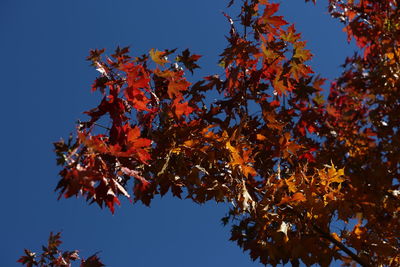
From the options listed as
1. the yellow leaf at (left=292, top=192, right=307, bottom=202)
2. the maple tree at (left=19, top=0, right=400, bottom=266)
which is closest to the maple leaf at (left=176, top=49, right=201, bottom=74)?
the maple tree at (left=19, top=0, right=400, bottom=266)

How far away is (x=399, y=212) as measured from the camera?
4.57 metres

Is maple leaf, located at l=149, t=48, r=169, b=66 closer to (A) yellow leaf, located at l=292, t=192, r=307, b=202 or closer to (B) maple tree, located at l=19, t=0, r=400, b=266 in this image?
(B) maple tree, located at l=19, t=0, r=400, b=266

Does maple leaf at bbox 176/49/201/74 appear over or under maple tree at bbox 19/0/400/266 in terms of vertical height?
over

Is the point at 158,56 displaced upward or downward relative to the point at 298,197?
upward

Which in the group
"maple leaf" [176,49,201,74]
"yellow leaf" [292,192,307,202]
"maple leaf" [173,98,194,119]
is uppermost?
"maple leaf" [176,49,201,74]

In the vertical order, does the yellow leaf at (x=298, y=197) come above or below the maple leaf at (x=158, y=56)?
below

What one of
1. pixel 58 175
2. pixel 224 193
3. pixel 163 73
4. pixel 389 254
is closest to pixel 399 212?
pixel 389 254

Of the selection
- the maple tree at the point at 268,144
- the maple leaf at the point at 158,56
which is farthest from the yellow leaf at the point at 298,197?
the maple leaf at the point at 158,56

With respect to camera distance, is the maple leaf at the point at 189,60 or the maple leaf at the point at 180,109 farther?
the maple leaf at the point at 189,60

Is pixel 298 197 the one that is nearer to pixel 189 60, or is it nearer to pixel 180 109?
pixel 180 109

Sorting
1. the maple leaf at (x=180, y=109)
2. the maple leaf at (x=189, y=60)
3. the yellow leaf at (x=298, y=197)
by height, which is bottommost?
the yellow leaf at (x=298, y=197)

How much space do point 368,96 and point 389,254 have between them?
5.44ft

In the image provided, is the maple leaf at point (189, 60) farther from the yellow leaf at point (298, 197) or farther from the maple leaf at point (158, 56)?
the yellow leaf at point (298, 197)

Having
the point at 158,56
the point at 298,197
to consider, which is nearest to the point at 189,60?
the point at 158,56
